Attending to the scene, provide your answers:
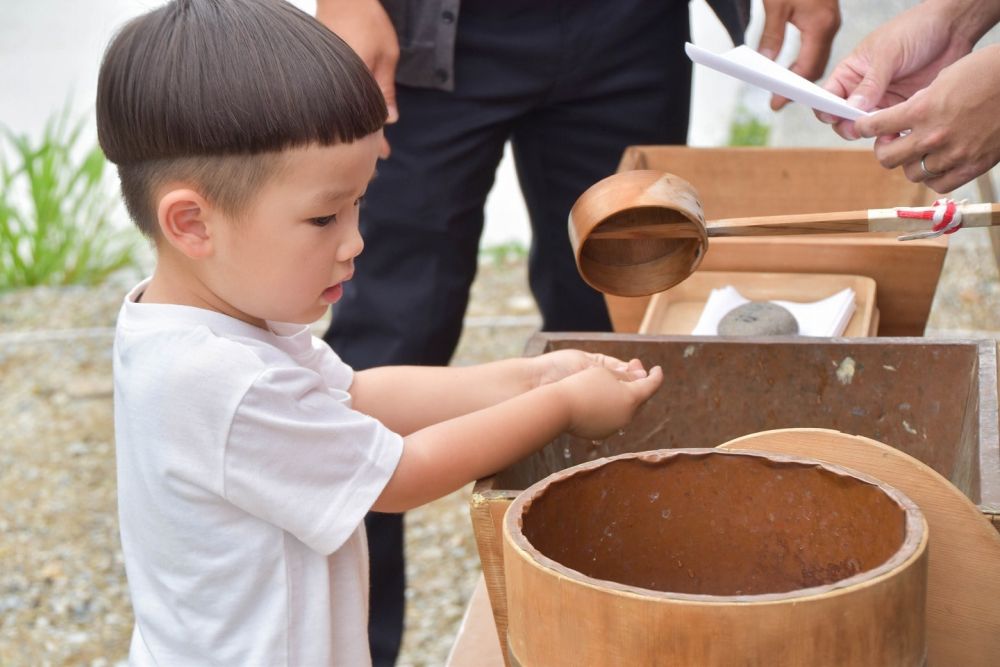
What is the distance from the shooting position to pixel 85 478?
129 inches

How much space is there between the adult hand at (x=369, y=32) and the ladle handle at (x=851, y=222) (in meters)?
0.58

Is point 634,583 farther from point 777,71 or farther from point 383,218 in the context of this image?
point 383,218

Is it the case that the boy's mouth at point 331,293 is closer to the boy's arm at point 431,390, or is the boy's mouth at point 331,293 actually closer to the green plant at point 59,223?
the boy's arm at point 431,390

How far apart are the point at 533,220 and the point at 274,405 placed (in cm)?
116

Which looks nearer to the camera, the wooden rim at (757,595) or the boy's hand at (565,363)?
the wooden rim at (757,595)

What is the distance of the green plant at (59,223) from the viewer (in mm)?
4164

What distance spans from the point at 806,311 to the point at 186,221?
94 centimetres

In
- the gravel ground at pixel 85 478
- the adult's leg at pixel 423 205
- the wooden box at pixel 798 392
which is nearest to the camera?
the wooden box at pixel 798 392

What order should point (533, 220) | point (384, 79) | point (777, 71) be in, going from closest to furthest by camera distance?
point (777, 71)
point (384, 79)
point (533, 220)

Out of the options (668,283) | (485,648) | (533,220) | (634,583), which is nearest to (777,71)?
(668,283)

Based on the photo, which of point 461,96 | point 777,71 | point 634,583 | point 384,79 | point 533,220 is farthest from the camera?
point 533,220

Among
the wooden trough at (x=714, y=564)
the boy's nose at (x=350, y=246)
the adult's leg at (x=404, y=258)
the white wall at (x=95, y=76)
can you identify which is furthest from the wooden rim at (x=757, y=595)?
the white wall at (x=95, y=76)

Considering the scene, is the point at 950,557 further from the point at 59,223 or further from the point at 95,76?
the point at 95,76

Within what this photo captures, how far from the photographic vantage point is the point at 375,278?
6.38 ft
